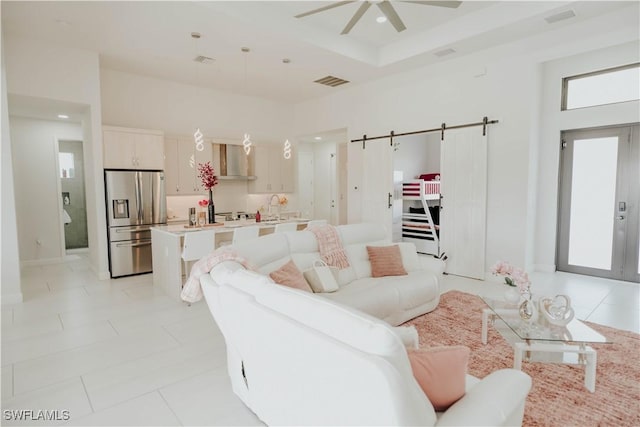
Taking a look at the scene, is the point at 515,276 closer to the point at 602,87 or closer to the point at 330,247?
the point at 330,247

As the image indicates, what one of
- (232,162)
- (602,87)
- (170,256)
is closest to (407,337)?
(170,256)

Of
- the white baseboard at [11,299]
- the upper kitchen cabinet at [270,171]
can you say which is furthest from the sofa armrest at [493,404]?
the upper kitchen cabinet at [270,171]

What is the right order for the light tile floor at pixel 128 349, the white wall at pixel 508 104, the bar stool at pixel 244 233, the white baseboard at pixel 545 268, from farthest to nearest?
the white baseboard at pixel 545 268 < the bar stool at pixel 244 233 < the white wall at pixel 508 104 < the light tile floor at pixel 128 349

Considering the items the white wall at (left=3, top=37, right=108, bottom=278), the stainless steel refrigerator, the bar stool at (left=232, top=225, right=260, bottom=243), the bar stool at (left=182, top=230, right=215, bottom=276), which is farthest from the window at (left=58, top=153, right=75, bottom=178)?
the bar stool at (left=232, top=225, right=260, bottom=243)

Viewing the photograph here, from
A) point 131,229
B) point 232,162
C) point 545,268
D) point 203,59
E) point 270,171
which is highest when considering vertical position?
point 203,59

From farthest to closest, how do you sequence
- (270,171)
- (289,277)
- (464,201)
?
(270,171) → (464,201) → (289,277)

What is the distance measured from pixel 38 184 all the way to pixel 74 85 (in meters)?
2.82

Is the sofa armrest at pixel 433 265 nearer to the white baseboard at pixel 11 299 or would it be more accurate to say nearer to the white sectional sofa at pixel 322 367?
the white sectional sofa at pixel 322 367

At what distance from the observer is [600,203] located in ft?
17.1

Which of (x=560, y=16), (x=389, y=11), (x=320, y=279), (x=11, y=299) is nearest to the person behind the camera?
(x=320, y=279)

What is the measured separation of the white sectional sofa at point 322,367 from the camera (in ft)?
3.67

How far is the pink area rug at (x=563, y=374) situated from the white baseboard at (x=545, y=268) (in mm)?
2214

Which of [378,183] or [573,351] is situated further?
[378,183]

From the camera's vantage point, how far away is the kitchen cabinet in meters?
6.43
